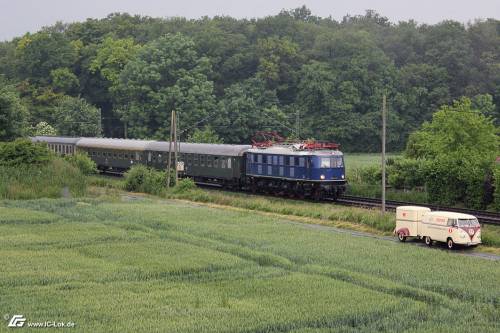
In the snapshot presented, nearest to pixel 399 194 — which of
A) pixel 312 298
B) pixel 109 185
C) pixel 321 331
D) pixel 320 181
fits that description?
pixel 320 181

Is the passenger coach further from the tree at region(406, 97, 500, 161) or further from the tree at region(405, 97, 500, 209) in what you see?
the tree at region(406, 97, 500, 161)

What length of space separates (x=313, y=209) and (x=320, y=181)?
4.69m

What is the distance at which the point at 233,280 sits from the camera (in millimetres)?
23969

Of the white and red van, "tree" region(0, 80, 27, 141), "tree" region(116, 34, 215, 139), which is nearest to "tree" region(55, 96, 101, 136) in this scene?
"tree" region(116, 34, 215, 139)

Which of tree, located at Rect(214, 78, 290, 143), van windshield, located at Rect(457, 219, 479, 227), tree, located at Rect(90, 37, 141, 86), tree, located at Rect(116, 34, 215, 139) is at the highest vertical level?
tree, located at Rect(90, 37, 141, 86)

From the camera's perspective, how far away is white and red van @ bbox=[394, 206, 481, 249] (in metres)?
30.2

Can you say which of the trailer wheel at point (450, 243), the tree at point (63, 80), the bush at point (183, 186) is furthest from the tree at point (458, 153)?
the tree at point (63, 80)

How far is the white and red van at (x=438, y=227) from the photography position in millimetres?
30203

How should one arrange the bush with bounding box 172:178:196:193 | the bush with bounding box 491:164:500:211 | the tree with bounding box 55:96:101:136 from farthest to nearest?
the tree with bounding box 55:96:101:136 → the bush with bounding box 172:178:196:193 → the bush with bounding box 491:164:500:211

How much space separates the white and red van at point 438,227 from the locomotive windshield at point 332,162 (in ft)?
44.1

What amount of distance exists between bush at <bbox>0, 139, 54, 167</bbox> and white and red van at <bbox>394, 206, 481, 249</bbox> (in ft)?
88.6

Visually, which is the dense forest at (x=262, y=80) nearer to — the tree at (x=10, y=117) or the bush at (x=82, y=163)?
the tree at (x=10, y=117)

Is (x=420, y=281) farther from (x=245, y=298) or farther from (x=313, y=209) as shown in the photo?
(x=313, y=209)

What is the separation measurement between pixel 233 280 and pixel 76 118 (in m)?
76.8
